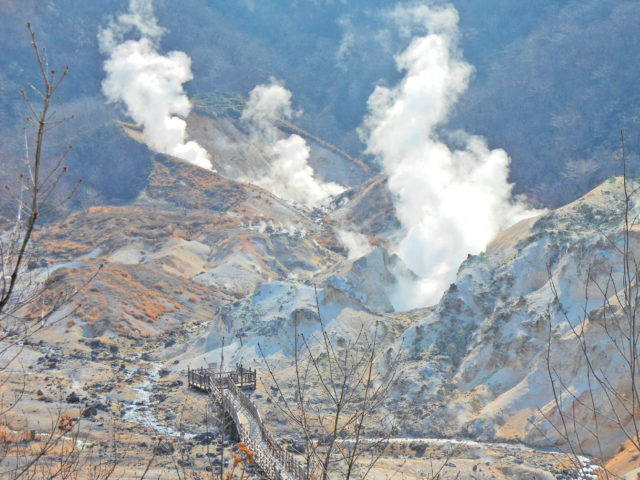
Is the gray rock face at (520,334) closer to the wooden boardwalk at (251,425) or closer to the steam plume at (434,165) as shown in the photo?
the wooden boardwalk at (251,425)

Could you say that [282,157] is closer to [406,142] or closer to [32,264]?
[406,142]

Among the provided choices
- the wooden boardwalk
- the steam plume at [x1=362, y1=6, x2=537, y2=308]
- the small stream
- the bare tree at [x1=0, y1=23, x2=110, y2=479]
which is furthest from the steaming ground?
the bare tree at [x1=0, y1=23, x2=110, y2=479]

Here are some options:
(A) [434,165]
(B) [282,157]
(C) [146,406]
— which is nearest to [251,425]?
(C) [146,406]

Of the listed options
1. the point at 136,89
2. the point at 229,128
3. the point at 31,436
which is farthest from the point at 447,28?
the point at 31,436

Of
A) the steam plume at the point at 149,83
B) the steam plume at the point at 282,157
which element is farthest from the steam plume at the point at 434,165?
the steam plume at the point at 149,83

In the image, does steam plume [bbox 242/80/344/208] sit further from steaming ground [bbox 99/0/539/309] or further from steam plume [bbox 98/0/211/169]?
steam plume [bbox 98/0/211/169]

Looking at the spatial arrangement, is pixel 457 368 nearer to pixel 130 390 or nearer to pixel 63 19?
pixel 130 390
